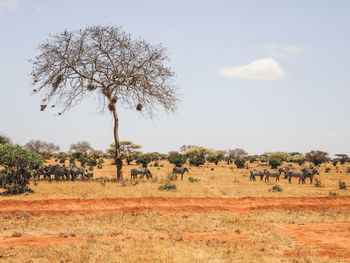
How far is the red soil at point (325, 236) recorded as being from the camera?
972 centimetres

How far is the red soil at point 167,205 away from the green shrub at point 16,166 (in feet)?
11.6

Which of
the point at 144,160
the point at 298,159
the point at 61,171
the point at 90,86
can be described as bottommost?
the point at 298,159

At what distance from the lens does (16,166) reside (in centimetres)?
1936

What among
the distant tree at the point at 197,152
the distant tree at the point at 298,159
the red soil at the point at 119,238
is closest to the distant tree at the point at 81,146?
the distant tree at the point at 197,152

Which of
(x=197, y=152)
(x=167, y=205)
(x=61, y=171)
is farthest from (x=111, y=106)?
(x=197, y=152)

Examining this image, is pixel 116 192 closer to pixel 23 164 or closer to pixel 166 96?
pixel 23 164

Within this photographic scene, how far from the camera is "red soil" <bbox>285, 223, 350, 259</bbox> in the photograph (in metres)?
9.72

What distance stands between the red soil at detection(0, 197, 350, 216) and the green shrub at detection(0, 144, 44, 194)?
3529 millimetres

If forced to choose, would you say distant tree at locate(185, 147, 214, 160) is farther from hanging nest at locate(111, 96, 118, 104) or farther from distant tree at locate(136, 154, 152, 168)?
hanging nest at locate(111, 96, 118, 104)

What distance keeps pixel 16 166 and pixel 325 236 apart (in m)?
17.7

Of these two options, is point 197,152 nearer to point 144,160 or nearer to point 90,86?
point 144,160

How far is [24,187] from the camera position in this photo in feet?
61.0

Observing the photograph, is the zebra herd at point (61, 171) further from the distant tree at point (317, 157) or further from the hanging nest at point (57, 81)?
the distant tree at point (317, 157)

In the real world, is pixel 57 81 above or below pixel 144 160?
above
